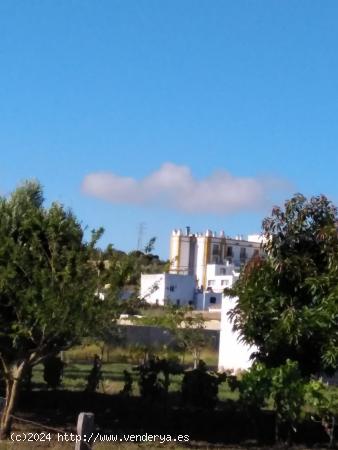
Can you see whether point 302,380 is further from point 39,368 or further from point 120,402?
point 39,368

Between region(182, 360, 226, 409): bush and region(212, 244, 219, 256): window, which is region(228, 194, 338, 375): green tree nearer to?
region(182, 360, 226, 409): bush

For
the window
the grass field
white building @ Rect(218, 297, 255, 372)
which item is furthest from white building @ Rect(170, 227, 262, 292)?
the grass field

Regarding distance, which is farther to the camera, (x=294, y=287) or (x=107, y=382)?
(x=107, y=382)

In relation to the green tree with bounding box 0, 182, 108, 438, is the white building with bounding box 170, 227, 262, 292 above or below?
above

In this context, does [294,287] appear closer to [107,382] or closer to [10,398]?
[10,398]

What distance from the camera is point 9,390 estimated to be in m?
15.8

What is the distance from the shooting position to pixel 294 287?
1730cm

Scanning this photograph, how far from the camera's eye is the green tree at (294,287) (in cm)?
1670

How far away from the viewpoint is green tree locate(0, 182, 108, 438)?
14.6 meters

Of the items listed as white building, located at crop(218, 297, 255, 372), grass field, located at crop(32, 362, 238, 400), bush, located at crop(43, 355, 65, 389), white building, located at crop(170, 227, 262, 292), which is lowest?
grass field, located at crop(32, 362, 238, 400)

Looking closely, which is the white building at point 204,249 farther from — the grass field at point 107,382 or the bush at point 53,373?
the bush at point 53,373

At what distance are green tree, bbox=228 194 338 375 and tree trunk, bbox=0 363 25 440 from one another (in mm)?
4389

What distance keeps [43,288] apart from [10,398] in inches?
89.1

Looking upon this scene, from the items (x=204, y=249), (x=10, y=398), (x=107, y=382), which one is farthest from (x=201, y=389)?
(x=204, y=249)
